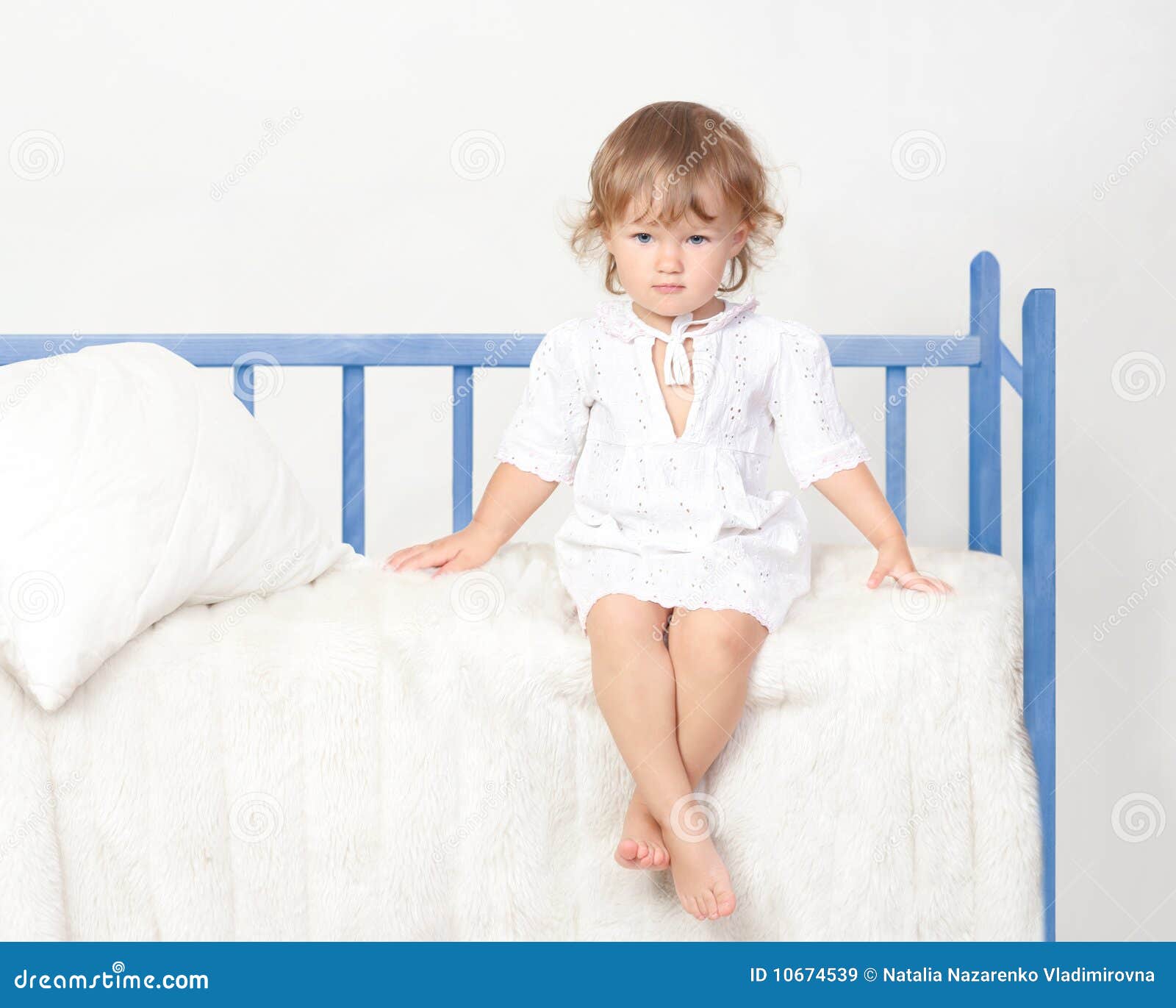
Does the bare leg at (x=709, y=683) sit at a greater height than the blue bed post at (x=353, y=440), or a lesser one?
lesser

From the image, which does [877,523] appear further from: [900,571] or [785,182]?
[785,182]

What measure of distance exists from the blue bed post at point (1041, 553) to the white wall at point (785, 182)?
0.61 m

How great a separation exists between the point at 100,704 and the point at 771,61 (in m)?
1.31

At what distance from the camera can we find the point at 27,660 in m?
1.06

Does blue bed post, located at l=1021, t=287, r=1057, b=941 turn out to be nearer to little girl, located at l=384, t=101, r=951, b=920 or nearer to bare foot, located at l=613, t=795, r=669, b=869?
little girl, located at l=384, t=101, r=951, b=920

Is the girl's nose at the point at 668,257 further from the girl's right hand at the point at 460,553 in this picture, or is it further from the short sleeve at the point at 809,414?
the girl's right hand at the point at 460,553

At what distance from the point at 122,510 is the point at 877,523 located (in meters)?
0.72

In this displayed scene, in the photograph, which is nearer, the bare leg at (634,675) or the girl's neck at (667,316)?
the bare leg at (634,675)

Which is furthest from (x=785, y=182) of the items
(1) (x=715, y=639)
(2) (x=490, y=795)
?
(2) (x=490, y=795)

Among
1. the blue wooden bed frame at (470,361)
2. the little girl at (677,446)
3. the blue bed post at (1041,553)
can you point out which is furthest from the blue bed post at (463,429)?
the blue bed post at (1041,553)

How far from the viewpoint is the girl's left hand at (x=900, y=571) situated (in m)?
1.21

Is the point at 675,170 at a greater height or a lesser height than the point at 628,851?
greater

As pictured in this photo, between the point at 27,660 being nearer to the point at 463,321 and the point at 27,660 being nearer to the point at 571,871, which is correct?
the point at 571,871

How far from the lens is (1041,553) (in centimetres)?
123
